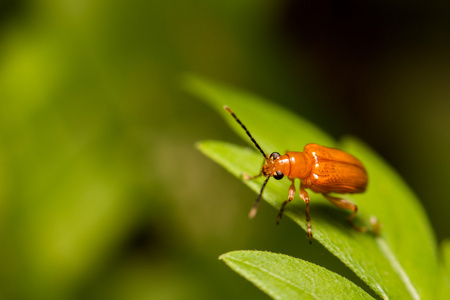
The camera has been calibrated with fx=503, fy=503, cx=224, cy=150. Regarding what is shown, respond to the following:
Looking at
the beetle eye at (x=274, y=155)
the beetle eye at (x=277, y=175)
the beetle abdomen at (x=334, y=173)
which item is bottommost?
the beetle eye at (x=277, y=175)

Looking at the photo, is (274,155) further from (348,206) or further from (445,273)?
(445,273)

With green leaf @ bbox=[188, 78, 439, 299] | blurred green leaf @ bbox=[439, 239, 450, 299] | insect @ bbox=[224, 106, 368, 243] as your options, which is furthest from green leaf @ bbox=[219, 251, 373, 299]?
insect @ bbox=[224, 106, 368, 243]

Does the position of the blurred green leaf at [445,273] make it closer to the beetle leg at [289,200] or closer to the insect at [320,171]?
the insect at [320,171]

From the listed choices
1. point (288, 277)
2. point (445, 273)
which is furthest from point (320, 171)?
point (288, 277)

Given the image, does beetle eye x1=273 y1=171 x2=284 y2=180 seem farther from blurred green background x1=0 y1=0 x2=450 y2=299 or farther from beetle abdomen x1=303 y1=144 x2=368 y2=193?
blurred green background x1=0 y1=0 x2=450 y2=299

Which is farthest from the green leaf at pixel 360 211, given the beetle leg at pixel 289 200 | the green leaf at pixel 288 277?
the green leaf at pixel 288 277
